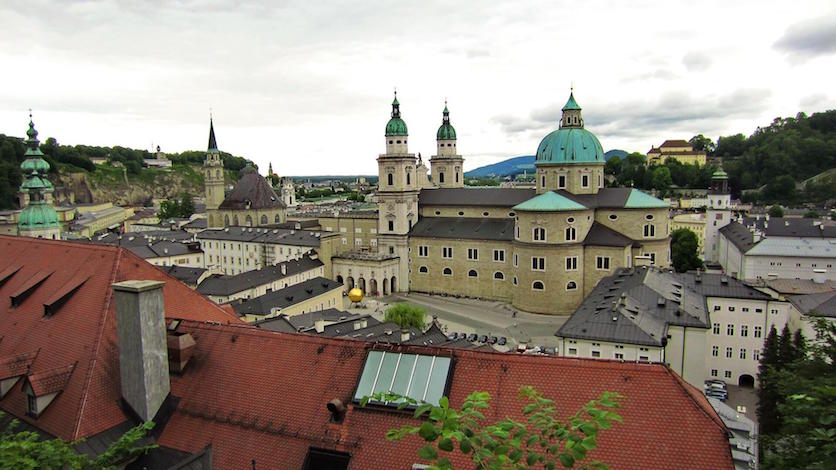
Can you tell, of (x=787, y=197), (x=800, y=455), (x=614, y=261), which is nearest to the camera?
(x=800, y=455)

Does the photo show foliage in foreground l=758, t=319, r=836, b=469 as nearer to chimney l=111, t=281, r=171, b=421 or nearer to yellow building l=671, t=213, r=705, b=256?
chimney l=111, t=281, r=171, b=421

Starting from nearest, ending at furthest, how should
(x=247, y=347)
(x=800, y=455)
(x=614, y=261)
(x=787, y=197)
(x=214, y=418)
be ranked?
(x=800, y=455) < (x=214, y=418) < (x=247, y=347) < (x=614, y=261) < (x=787, y=197)

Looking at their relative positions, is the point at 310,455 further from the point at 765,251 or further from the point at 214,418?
the point at 765,251

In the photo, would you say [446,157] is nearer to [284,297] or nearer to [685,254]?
[685,254]

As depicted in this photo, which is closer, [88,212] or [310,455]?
[310,455]

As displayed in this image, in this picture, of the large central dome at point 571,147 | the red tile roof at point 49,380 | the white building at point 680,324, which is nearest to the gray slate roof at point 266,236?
the large central dome at point 571,147

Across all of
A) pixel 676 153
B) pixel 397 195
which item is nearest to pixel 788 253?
pixel 397 195

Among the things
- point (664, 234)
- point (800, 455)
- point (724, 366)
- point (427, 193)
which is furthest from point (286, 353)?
point (427, 193)
